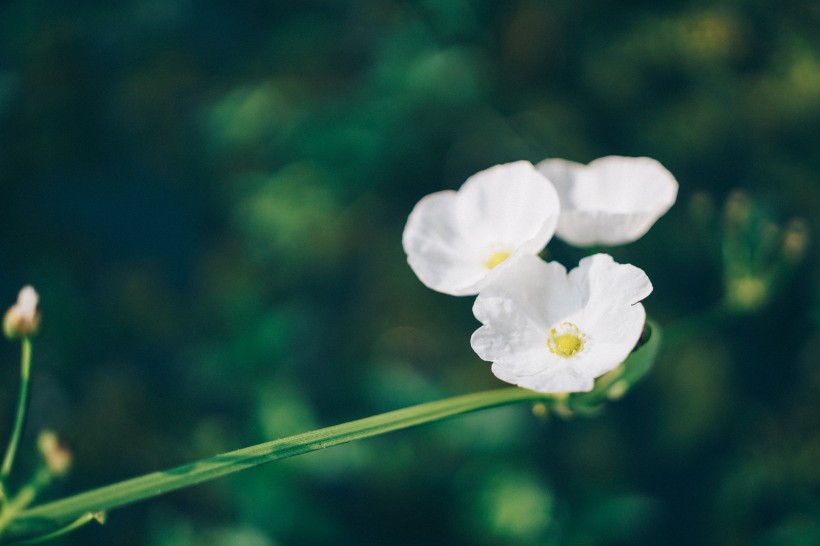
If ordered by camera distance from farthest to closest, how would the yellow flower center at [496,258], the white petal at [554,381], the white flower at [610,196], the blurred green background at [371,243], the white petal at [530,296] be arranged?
A: 1. the blurred green background at [371,243]
2. the yellow flower center at [496,258]
3. the white flower at [610,196]
4. the white petal at [530,296]
5. the white petal at [554,381]

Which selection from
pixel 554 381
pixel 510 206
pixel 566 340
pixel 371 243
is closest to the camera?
pixel 554 381

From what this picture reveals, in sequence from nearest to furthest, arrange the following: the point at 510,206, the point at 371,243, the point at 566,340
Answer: the point at 566,340 < the point at 510,206 < the point at 371,243

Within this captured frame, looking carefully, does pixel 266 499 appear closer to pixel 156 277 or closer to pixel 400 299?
pixel 400 299

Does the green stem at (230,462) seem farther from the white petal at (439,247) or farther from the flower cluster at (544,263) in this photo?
the white petal at (439,247)

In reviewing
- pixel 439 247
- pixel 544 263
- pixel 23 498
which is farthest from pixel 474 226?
pixel 23 498

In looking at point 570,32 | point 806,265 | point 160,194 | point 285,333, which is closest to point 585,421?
point 806,265

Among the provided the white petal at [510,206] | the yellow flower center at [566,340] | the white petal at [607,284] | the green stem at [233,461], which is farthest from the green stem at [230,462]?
the white petal at [510,206]

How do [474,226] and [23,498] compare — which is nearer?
[23,498]

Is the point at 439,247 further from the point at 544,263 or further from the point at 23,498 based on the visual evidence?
the point at 23,498
